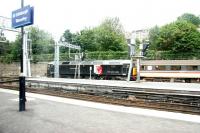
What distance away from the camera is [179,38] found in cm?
5272

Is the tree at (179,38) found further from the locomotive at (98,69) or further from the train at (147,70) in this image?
the locomotive at (98,69)

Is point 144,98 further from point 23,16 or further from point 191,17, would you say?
point 191,17

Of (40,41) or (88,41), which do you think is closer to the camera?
(88,41)

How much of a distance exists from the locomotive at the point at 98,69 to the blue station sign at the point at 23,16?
22.7 meters

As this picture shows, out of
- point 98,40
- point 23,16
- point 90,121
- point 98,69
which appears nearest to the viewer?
point 90,121

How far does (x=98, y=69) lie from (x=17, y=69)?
2362 cm

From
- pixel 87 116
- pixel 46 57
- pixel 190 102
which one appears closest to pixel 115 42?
pixel 46 57

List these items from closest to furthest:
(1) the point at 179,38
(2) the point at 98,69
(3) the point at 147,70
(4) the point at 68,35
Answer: (3) the point at 147,70 → (2) the point at 98,69 → (1) the point at 179,38 → (4) the point at 68,35

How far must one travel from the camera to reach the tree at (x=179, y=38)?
51.2 metres

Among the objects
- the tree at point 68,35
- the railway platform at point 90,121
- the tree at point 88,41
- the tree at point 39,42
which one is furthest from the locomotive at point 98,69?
the tree at point 68,35

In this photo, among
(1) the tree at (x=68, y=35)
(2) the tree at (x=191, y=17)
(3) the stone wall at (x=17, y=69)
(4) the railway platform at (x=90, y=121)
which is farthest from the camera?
(2) the tree at (x=191, y=17)

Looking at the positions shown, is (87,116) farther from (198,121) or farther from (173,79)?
(173,79)

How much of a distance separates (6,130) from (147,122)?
4444 mm

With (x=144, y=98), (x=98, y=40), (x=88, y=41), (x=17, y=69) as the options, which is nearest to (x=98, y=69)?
(x=144, y=98)
